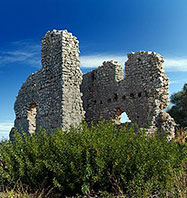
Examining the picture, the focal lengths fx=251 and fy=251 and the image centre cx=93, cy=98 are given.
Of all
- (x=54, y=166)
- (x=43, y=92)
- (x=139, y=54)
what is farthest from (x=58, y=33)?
(x=54, y=166)

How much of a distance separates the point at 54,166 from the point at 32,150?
3.98 ft

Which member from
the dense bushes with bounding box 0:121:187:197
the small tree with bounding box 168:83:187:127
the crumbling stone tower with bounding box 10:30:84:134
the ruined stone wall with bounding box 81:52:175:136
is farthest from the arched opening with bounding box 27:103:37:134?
the small tree with bounding box 168:83:187:127

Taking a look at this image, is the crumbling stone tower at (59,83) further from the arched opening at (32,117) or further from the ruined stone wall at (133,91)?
the ruined stone wall at (133,91)

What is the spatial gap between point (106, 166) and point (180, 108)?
2143 centimetres

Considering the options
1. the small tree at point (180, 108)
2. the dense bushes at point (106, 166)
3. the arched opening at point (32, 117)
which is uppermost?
the small tree at point (180, 108)

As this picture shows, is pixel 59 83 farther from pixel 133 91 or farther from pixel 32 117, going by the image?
pixel 133 91

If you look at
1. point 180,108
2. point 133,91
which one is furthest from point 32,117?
point 180,108

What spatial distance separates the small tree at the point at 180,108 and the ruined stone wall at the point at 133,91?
11.2 m

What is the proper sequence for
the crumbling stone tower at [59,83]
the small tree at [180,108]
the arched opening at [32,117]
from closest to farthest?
the crumbling stone tower at [59,83] → the arched opening at [32,117] → the small tree at [180,108]

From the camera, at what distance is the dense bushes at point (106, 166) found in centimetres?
530

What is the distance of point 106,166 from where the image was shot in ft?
18.2

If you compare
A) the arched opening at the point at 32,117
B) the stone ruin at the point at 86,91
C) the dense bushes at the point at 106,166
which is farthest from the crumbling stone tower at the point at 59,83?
the dense bushes at the point at 106,166

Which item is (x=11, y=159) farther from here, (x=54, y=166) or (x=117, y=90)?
(x=117, y=90)

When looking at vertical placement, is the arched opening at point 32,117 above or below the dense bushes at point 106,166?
above
